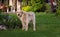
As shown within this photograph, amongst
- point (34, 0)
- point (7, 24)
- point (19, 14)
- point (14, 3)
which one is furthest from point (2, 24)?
point (14, 3)

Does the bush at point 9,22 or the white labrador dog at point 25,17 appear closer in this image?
the white labrador dog at point 25,17

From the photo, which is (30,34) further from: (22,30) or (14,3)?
(14,3)

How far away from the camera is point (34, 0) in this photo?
25.3 metres

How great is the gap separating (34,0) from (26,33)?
14.5m

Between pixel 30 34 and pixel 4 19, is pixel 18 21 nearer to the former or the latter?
pixel 4 19

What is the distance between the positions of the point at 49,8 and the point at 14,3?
3912 mm

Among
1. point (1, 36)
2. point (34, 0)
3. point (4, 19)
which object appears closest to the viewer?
point (1, 36)

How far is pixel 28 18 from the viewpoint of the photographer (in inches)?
464

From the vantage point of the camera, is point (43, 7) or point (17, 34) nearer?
point (17, 34)

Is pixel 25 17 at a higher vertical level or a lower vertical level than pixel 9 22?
higher

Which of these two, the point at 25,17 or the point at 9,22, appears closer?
the point at 25,17

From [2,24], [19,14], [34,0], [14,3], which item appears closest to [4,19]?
[2,24]

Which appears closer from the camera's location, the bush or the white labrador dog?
the white labrador dog

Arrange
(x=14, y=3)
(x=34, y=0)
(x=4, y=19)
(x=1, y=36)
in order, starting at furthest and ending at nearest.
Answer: (x=14, y=3), (x=34, y=0), (x=4, y=19), (x=1, y=36)
